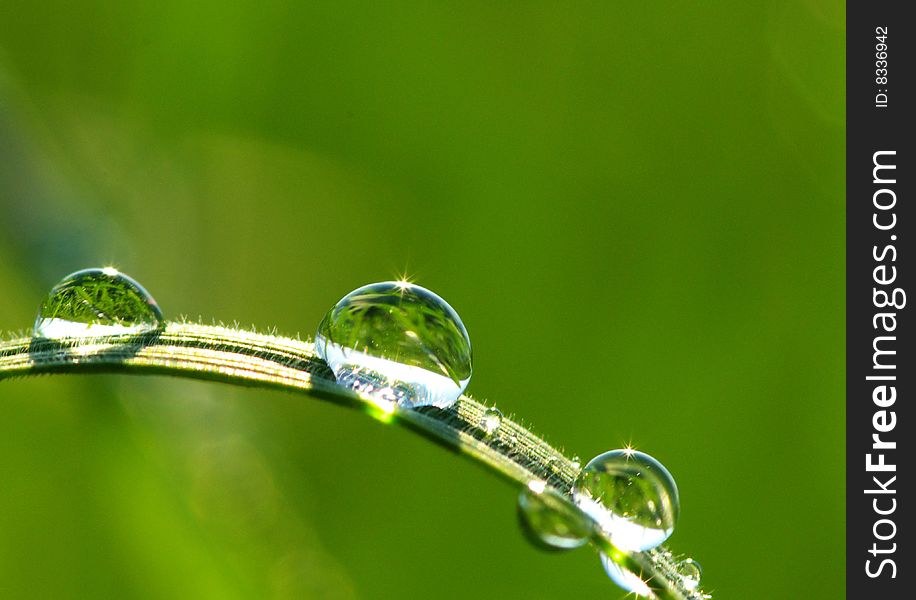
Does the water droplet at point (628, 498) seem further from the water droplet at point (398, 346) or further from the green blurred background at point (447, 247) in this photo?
the green blurred background at point (447, 247)

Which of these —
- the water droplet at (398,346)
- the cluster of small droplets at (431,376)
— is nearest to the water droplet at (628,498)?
the cluster of small droplets at (431,376)

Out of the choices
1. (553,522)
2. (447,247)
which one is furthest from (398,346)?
(447,247)

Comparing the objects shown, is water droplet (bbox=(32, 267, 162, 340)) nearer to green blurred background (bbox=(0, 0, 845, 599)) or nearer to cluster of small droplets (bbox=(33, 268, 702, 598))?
cluster of small droplets (bbox=(33, 268, 702, 598))

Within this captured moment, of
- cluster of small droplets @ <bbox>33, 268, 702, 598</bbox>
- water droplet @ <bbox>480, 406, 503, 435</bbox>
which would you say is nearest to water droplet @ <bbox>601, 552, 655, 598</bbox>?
cluster of small droplets @ <bbox>33, 268, 702, 598</bbox>

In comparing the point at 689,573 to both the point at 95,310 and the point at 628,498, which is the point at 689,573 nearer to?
the point at 628,498

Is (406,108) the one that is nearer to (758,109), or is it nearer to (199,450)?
(758,109)
